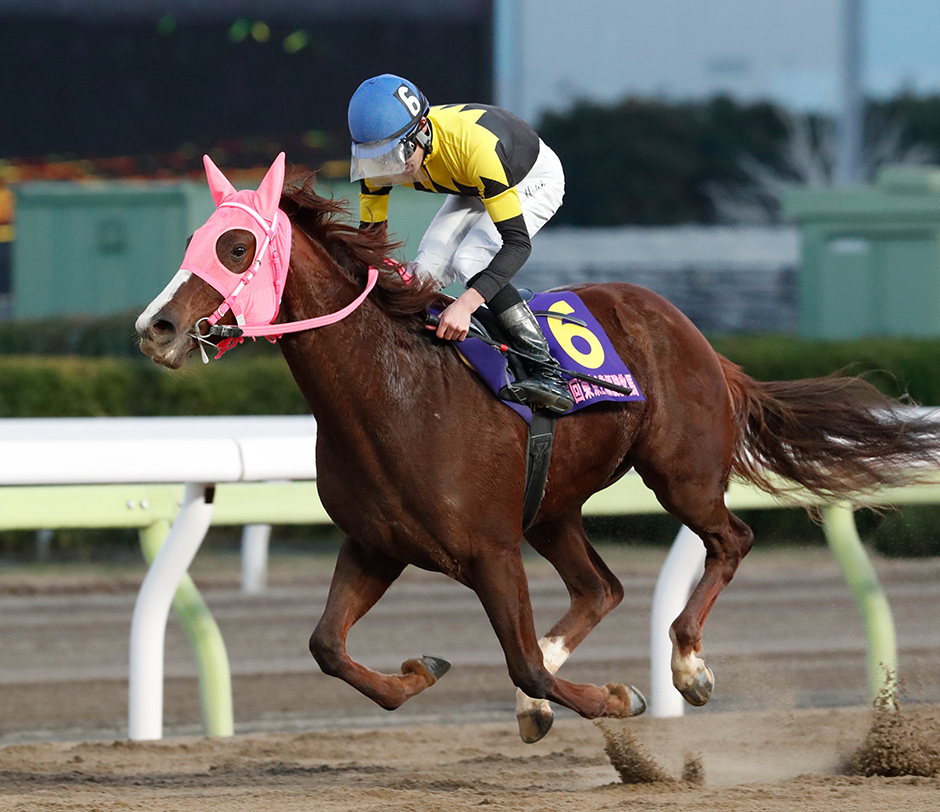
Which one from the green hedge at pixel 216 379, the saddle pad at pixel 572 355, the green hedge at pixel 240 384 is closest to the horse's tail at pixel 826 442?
the saddle pad at pixel 572 355

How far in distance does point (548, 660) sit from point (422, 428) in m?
0.89

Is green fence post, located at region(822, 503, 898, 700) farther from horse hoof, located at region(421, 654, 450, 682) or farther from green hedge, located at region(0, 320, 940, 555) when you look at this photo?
green hedge, located at region(0, 320, 940, 555)

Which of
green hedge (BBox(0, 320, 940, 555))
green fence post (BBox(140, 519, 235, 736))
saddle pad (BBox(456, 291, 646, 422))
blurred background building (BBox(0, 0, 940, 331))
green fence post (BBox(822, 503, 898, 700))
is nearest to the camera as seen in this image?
saddle pad (BBox(456, 291, 646, 422))

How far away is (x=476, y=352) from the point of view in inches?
154

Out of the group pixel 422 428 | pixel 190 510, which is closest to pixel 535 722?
pixel 422 428

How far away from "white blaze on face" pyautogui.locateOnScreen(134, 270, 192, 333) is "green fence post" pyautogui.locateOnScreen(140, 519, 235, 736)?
147 cm

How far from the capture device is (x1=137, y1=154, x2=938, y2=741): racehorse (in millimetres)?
3586

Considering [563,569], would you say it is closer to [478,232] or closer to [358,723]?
[478,232]

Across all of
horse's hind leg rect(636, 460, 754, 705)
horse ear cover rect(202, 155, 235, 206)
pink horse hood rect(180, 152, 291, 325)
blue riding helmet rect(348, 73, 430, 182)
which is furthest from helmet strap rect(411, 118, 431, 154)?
horse's hind leg rect(636, 460, 754, 705)

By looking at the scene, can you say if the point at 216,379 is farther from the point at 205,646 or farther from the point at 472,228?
the point at 472,228

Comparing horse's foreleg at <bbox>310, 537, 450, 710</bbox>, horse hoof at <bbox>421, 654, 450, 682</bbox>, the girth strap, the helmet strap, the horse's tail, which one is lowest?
horse hoof at <bbox>421, 654, 450, 682</bbox>

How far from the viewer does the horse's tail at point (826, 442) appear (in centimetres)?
478

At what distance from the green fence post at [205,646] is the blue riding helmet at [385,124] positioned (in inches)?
60.2

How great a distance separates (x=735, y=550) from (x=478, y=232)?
1205 millimetres
